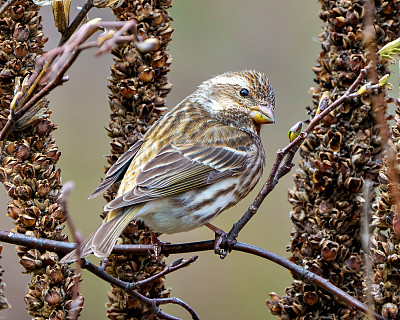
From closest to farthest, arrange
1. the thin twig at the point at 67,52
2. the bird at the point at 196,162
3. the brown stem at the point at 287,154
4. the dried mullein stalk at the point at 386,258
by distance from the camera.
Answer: the thin twig at the point at 67,52 < the brown stem at the point at 287,154 < the dried mullein stalk at the point at 386,258 < the bird at the point at 196,162

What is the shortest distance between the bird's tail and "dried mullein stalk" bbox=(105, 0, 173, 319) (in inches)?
5.4

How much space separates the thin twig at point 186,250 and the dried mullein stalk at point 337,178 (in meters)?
0.26

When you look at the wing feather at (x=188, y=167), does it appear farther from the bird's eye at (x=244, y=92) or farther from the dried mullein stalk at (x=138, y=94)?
the dried mullein stalk at (x=138, y=94)

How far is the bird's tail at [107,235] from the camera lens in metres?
3.57

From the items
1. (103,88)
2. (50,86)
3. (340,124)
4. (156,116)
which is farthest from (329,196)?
(103,88)

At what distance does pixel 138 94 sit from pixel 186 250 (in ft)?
2.88

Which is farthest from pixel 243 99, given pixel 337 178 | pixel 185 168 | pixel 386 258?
pixel 386 258

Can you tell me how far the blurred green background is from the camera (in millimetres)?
8211

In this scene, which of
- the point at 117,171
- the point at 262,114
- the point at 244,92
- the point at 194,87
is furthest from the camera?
the point at 194,87

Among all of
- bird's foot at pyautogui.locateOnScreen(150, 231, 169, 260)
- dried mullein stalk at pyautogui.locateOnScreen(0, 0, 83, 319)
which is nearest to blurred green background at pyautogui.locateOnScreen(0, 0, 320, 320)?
bird's foot at pyautogui.locateOnScreen(150, 231, 169, 260)

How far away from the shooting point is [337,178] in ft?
12.2

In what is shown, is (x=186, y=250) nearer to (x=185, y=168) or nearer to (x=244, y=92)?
(x=185, y=168)

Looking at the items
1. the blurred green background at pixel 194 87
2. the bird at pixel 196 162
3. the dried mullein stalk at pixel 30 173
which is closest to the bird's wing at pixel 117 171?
the bird at pixel 196 162

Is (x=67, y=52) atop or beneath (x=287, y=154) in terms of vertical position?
atop
